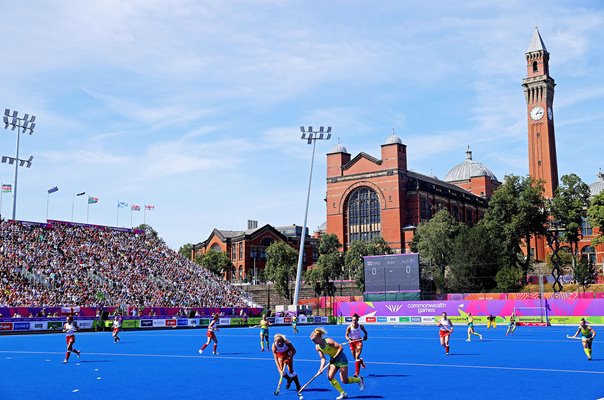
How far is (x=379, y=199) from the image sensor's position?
113 m

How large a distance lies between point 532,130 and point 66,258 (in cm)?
9235

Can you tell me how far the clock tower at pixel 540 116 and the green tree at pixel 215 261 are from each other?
196ft

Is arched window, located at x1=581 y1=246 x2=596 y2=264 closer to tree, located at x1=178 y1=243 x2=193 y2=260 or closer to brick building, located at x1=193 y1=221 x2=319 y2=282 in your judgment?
brick building, located at x1=193 y1=221 x2=319 y2=282

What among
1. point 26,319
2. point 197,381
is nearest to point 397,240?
point 26,319

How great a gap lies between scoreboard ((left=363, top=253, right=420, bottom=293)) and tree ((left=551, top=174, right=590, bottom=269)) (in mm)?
28184

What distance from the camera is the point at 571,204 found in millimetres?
84250

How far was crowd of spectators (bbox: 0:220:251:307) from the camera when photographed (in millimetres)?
52781

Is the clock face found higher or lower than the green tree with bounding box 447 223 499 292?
higher

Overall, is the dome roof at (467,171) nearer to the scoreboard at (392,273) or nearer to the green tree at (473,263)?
the green tree at (473,263)

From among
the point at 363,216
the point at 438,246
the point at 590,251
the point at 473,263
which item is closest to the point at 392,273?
the point at 473,263

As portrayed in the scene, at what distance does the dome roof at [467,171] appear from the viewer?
141875 mm

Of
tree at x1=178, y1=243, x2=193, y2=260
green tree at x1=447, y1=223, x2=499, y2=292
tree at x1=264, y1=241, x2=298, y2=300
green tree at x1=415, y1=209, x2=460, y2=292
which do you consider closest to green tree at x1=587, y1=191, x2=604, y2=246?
green tree at x1=447, y1=223, x2=499, y2=292

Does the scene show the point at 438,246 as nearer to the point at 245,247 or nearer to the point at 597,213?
the point at 597,213

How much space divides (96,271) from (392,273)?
2973cm
